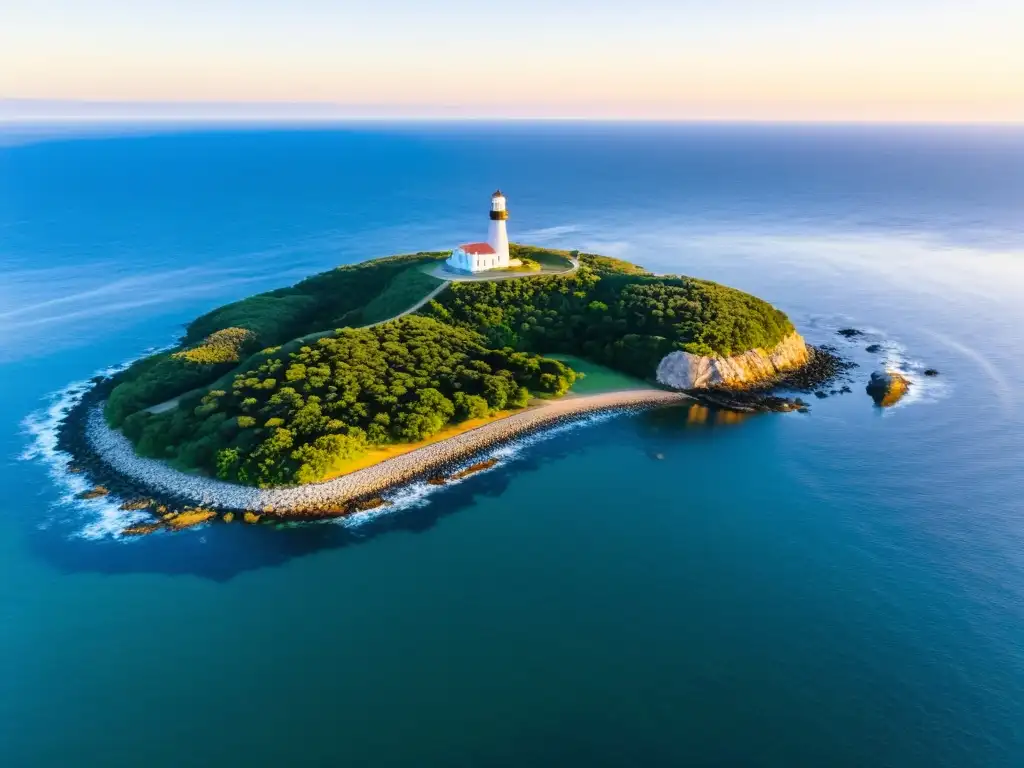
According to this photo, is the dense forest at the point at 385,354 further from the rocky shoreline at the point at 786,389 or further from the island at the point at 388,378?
the rocky shoreline at the point at 786,389

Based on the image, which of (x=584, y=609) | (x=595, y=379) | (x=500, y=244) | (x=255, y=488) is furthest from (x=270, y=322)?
(x=584, y=609)

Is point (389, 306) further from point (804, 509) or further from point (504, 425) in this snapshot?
point (804, 509)

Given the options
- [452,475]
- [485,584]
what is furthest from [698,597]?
[452,475]

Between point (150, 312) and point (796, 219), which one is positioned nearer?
point (150, 312)

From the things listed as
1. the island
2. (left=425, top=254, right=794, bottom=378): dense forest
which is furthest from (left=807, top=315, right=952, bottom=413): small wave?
(left=425, top=254, right=794, bottom=378): dense forest

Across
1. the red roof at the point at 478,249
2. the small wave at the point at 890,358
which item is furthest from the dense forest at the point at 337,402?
the small wave at the point at 890,358

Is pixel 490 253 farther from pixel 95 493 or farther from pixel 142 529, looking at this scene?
pixel 142 529
